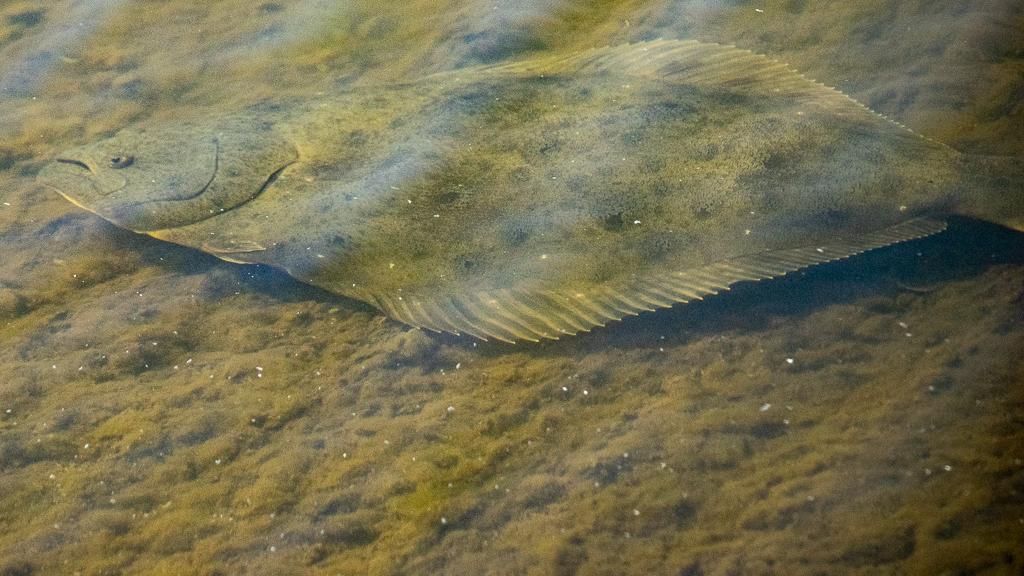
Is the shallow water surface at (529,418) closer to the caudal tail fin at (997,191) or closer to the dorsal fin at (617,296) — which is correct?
the dorsal fin at (617,296)

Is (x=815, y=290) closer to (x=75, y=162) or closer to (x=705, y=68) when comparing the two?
(x=705, y=68)

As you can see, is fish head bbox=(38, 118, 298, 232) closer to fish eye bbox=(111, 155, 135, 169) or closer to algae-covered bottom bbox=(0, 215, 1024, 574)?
fish eye bbox=(111, 155, 135, 169)

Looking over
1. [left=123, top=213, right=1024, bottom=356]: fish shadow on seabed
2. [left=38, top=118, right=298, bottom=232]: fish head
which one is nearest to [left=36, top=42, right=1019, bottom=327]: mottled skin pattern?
[left=38, top=118, right=298, bottom=232]: fish head

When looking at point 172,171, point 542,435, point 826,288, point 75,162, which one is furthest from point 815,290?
point 75,162

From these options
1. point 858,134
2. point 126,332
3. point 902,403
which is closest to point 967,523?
point 902,403

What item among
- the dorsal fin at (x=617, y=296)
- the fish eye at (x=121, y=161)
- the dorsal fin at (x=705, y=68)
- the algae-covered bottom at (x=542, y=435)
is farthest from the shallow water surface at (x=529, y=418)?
the dorsal fin at (x=705, y=68)

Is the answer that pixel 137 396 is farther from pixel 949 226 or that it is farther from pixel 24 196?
pixel 949 226

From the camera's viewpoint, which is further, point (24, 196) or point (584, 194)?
point (24, 196)
